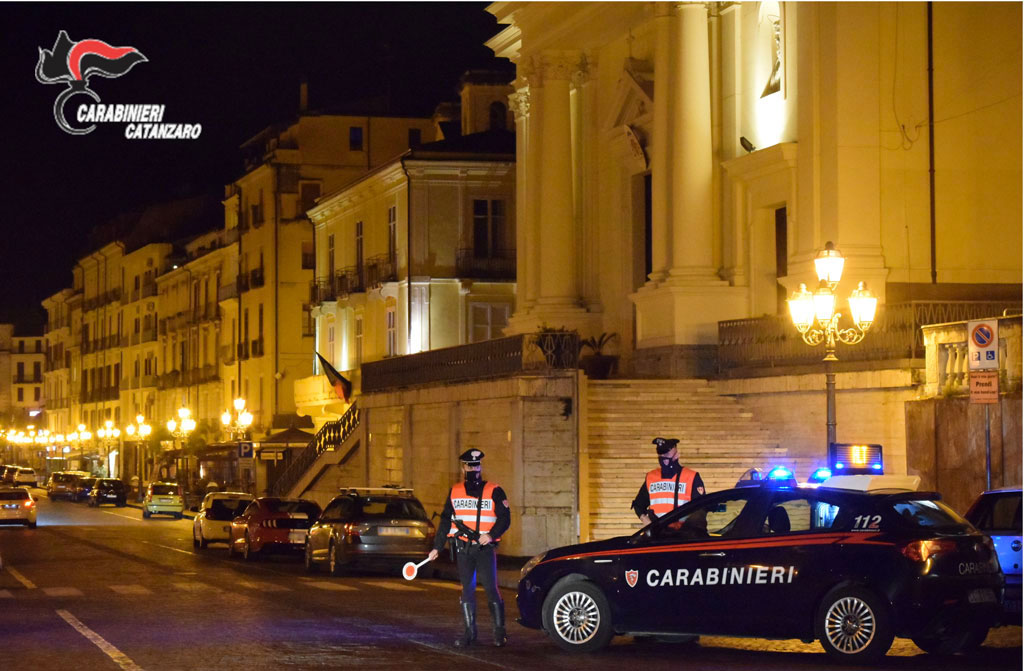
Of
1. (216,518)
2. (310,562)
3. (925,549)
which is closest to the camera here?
(925,549)

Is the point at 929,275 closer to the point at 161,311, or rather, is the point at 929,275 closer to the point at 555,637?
the point at 555,637

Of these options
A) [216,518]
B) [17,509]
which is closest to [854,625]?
[216,518]

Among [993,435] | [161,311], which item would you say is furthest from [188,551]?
[161,311]

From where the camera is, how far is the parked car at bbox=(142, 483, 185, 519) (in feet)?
197

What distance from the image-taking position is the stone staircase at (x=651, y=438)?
104 feet

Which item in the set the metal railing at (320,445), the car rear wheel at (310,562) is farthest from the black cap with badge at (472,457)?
the metal railing at (320,445)

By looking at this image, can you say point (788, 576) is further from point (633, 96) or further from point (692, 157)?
point (633, 96)

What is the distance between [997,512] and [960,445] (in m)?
6.85

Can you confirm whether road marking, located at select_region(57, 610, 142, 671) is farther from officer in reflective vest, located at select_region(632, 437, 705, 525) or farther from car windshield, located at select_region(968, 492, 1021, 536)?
car windshield, located at select_region(968, 492, 1021, 536)

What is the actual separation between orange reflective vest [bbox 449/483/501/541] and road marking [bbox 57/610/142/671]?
130 inches

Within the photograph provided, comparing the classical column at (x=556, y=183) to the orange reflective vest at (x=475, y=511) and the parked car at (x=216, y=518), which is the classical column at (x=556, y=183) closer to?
the parked car at (x=216, y=518)

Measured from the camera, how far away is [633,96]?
144 ft

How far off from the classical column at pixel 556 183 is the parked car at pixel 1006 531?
29.3 metres

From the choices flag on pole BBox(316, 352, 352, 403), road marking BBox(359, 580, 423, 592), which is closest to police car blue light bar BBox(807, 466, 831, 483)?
road marking BBox(359, 580, 423, 592)
